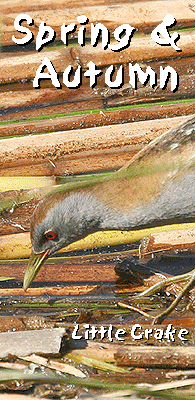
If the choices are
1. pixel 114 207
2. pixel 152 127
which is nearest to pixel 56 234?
pixel 114 207

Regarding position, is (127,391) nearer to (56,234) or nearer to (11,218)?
(56,234)

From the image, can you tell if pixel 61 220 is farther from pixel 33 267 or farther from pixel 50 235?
pixel 33 267

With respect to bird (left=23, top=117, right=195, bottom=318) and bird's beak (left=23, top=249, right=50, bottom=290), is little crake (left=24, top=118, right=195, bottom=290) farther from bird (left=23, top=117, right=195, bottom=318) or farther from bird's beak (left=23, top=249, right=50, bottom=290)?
bird's beak (left=23, top=249, right=50, bottom=290)

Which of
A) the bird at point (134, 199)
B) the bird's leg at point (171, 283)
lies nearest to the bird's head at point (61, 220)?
the bird at point (134, 199)

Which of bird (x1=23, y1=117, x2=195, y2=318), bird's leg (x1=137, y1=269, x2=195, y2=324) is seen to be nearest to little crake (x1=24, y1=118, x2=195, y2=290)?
bird (x1=23, y1=117, x2=195, y2=318)

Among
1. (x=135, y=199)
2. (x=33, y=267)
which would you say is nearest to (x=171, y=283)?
(x=135, y=199)

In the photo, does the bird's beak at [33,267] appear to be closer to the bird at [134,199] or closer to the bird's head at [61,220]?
the bird's head at [61,220]
